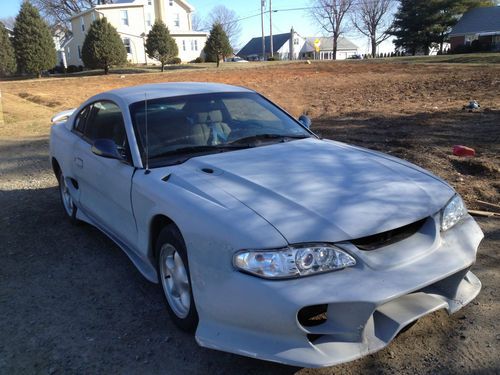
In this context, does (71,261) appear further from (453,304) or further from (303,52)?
(303,52)

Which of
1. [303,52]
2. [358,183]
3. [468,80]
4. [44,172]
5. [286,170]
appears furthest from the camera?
[303,52]

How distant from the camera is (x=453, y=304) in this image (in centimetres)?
272

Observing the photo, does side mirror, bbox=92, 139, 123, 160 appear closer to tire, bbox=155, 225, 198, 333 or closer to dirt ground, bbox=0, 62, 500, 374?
tire, bbox=155, 225, 198, 333

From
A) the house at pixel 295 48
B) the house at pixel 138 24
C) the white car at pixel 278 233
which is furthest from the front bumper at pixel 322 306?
the house at pixel 295 48

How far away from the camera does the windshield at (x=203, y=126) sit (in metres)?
3.68

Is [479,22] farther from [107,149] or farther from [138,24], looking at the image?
[107,149]

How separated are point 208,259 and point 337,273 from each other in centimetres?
71

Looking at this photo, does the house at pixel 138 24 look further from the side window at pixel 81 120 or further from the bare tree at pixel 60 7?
the side window at pixel 81 120

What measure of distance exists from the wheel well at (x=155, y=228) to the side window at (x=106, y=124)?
0.87m

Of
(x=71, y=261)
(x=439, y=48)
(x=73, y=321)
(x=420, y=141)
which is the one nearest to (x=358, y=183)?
(x=73, y=321)

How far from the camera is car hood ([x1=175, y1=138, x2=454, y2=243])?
2545mm

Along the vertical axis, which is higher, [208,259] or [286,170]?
→ [286,170]

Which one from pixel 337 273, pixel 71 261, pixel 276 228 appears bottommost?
pixel 71 261

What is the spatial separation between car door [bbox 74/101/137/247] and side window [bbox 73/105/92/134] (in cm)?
9
